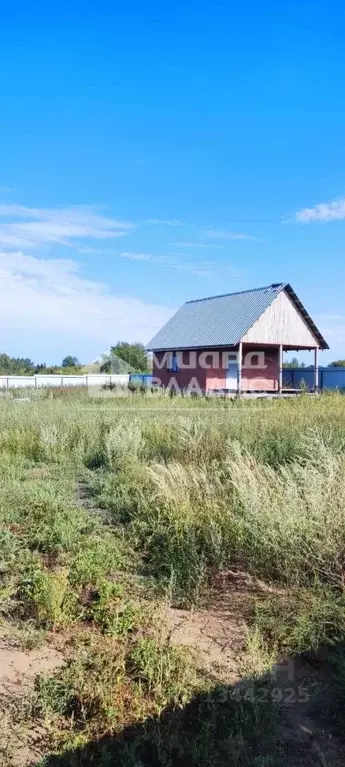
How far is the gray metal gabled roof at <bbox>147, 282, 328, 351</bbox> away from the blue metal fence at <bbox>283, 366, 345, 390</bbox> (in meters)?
3.04

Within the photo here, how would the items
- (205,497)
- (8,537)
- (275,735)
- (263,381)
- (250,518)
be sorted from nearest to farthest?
(275,735) → (250,518) → (8,537) → (205,497) → (263,381)

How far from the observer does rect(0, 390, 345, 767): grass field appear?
2176 millimetres

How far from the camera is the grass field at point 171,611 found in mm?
2176

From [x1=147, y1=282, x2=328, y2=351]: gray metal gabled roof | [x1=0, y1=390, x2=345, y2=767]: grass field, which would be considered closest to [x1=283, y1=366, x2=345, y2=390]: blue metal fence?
[x1=147, y1=282, x2=328, y2=351]: gray metal gabled roof

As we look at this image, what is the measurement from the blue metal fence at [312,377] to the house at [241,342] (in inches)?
110

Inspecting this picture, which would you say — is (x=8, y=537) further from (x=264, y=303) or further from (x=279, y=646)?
(x=264, y=303)

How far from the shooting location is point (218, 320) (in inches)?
1003

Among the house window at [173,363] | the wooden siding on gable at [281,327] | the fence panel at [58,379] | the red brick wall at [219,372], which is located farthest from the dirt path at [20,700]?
the fence panel at [58,379]

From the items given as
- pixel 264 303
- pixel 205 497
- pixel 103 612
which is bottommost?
pixel 103 612

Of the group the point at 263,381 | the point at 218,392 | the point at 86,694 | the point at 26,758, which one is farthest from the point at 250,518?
the point at 263,381

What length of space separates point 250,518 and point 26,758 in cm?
206

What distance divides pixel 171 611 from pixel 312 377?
89.8ft

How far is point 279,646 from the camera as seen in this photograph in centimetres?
281

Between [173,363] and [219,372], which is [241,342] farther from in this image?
[173,363]
